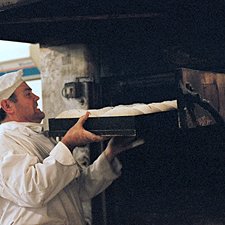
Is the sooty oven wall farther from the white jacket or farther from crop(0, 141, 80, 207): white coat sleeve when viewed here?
crop(0, 141, 80, 207): white coat sleeve

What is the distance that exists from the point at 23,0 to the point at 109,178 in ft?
3.74

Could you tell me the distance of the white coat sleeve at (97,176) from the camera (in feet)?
8.04

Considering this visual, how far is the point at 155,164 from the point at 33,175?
3.95 feet

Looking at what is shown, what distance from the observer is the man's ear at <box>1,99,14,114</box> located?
238 cm

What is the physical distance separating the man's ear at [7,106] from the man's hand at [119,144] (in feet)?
2.02

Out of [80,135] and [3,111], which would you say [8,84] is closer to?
[3,111]

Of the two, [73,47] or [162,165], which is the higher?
[73,47]

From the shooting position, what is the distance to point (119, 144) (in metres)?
2.28

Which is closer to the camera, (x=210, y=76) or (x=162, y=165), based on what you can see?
(x=210, y=76)

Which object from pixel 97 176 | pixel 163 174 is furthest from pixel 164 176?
pixel 97 176

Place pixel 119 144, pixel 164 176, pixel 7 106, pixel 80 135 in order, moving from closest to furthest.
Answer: pixel 80 135
pixel 119 144
pixel 7 106
pixel 164 176

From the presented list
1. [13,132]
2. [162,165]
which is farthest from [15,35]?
[162,165]

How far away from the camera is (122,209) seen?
3035mm

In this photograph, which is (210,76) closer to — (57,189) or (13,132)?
(57,189)
